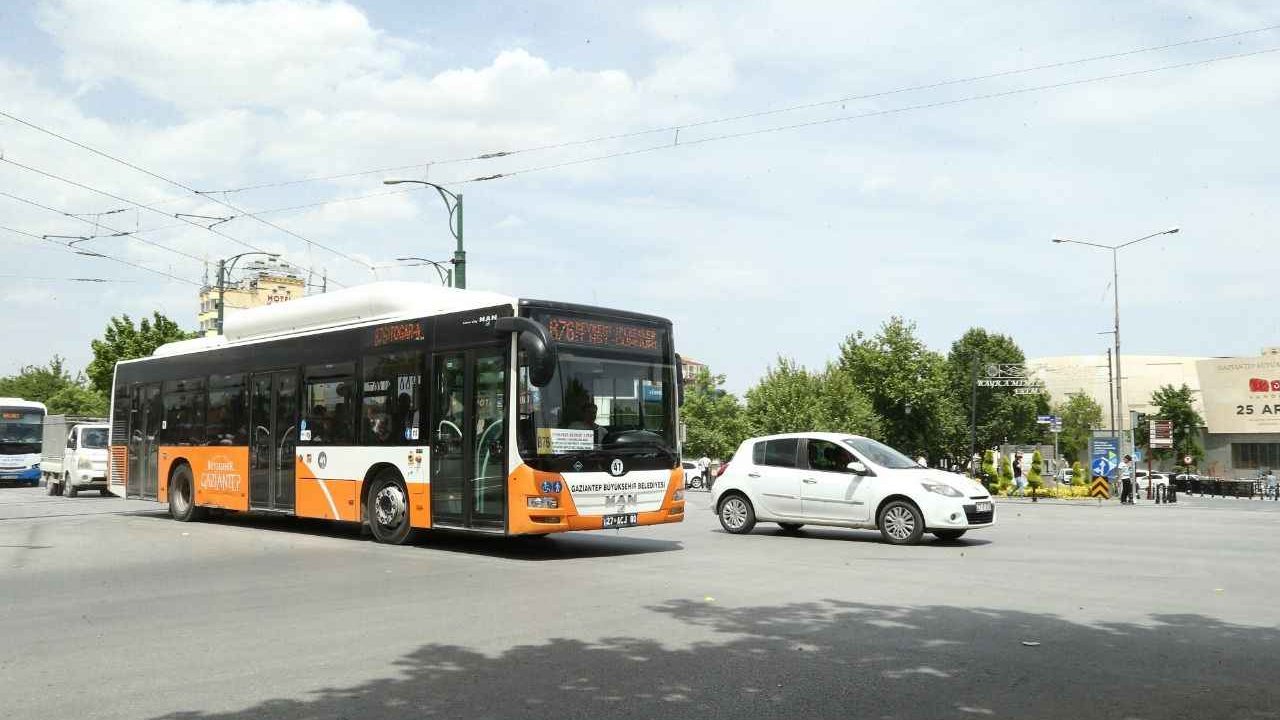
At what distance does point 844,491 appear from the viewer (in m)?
→ 15.6

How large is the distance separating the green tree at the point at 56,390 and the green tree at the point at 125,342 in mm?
22619

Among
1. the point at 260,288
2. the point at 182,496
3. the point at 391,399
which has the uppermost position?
the point at 260,288

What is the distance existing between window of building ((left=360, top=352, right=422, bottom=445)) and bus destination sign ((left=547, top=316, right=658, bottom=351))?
221 centimetres

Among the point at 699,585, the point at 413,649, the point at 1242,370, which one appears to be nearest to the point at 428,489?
the point at 699,585

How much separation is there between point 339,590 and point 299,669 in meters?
3.68

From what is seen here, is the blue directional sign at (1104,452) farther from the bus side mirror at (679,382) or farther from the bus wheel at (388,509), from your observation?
the bus wheel at (388,509)

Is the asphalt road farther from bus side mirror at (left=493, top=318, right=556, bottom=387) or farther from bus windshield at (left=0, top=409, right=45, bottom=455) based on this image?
bus windshield at (left=0, top=409, right=45, bottom=455)

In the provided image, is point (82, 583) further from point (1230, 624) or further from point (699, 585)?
point (1230, 624)

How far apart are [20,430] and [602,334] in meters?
37.2

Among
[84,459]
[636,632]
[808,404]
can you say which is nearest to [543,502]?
[636,632]

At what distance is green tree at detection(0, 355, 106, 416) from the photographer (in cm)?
8112

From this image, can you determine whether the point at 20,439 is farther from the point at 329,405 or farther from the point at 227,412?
the point at 329,405

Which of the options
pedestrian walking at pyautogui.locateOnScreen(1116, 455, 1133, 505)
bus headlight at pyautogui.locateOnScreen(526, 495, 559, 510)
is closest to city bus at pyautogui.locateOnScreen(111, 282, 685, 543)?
bus headlight at pyautogui.locateOnScreen(526, 495, 559, 510)

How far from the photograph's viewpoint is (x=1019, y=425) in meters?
86.4
